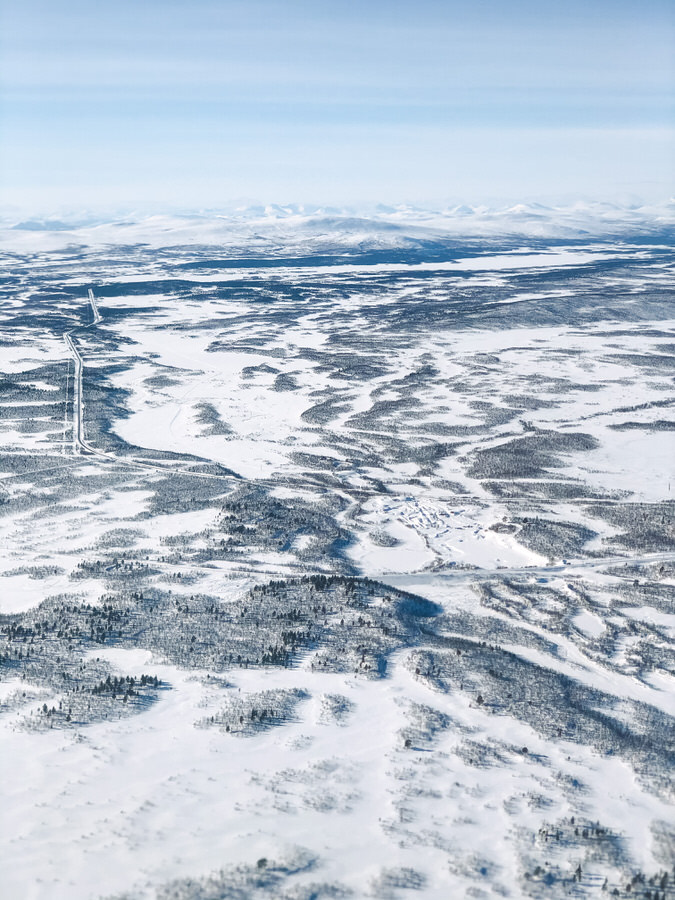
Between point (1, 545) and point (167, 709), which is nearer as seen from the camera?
point (167, 709)

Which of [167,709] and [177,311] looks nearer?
[167,709]

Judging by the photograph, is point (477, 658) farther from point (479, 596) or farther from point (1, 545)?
point (1, 545)

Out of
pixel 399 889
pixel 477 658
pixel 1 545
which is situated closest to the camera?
pixel 399 889

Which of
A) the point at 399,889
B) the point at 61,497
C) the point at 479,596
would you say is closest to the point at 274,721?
the point at 399,889

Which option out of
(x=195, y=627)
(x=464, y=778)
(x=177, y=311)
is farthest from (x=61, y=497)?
(x=177, y=311)

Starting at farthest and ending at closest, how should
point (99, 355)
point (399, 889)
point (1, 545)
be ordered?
point (99, 355) < point (1, 545) < point (399, 889)

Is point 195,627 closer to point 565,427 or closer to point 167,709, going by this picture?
point 167,709
